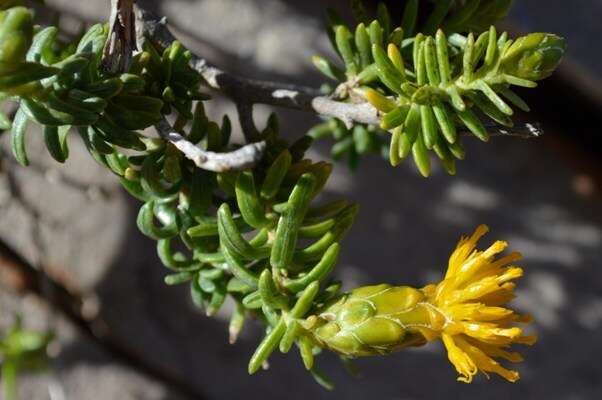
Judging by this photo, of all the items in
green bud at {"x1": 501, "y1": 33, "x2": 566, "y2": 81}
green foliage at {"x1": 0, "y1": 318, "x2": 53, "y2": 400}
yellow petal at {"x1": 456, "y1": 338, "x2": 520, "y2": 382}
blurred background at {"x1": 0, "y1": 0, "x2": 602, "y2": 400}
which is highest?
green bud at {"x1": 501, "y1": 33, "x2": 566, "y2": 81}

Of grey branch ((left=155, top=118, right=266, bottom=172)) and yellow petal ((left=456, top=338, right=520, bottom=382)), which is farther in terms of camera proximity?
yellow petal ((left=456, top=338, right=520, bottom=382))

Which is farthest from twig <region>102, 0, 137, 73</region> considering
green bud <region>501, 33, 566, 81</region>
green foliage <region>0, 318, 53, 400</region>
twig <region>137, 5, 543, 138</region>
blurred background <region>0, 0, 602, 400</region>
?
green foliage <region>0, 318, 53, 400</region>

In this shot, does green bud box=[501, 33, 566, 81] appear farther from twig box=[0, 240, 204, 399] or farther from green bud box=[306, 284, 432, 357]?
twig box=[0, 240, 204, 399]

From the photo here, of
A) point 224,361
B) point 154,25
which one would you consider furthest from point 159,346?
point 154,25

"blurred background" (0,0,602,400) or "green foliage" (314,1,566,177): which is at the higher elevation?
"green foliage" (314,1,566,177)

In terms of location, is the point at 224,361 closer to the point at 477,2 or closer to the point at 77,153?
the point at 77,153

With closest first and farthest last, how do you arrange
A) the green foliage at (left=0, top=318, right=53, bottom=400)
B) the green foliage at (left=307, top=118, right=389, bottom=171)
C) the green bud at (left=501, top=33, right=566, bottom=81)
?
the green bud at (left=501, top=33, right=566, bottom=81), the green foliage at (left=307, top=118, right=389, bottom=171), the green foliage at (left=0, top=318, right=53, bottom=400)

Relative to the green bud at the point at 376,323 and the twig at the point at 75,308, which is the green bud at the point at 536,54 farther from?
the twig at the point at 75,308
